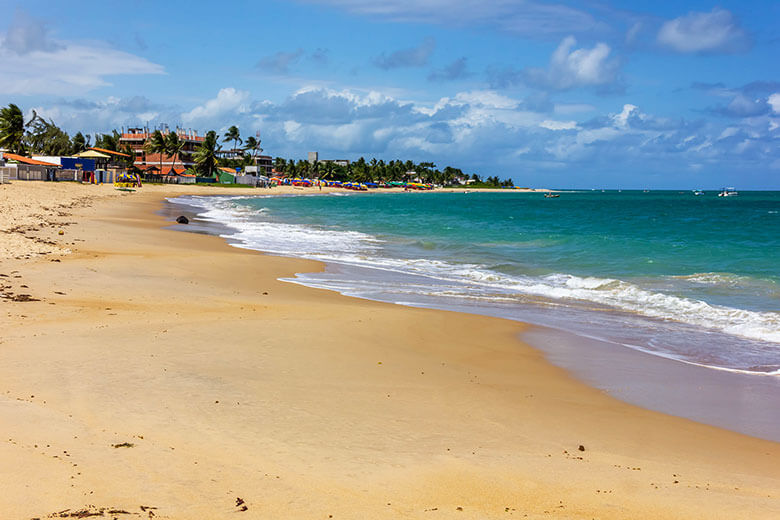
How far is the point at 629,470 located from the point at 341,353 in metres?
4.65

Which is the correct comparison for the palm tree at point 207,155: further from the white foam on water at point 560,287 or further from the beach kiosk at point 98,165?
the white foam on water at point 560,287

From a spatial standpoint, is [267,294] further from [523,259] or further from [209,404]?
[523,259]

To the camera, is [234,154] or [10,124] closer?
[10,124]

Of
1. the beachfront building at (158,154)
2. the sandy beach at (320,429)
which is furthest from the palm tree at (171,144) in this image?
the sandy beach at (320,429)

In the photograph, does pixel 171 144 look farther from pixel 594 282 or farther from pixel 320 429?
pixel 320 429

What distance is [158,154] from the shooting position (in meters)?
136

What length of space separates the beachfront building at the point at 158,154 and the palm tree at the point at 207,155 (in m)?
4.72

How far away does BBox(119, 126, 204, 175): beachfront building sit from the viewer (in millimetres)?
131375

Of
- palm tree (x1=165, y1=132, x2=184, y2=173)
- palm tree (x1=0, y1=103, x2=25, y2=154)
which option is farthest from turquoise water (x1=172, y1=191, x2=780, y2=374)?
palm tree (x1=165, y1=132, x2=184, y2=173)

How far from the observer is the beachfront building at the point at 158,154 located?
131375 millimetres

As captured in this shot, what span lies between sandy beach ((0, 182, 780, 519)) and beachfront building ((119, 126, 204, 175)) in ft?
397

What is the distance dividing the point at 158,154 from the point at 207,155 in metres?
18.0

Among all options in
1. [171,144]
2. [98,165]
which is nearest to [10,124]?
[98,165]

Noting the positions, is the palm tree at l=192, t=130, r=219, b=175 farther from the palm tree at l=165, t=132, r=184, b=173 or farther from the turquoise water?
the turquoise water
